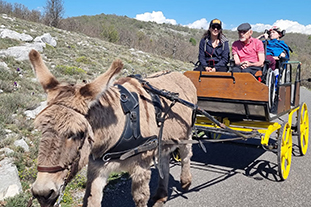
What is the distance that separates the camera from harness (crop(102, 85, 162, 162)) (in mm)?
2792

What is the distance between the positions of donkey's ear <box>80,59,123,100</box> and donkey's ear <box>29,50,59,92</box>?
0.38 meters

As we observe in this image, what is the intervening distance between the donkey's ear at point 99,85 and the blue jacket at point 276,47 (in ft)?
18.5

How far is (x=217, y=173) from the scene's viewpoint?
5.38m

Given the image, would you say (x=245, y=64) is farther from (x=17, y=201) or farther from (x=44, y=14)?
(x=44, y=14)

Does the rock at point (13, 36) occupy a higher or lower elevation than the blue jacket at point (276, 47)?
higher

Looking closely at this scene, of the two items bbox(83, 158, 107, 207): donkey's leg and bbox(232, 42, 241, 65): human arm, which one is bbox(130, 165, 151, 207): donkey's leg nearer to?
bbox(83, 158, 107, 207): donkey's leg

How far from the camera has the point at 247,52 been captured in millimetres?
5758

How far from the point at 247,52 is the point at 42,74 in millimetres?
4491

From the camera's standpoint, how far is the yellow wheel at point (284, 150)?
4.75 metres

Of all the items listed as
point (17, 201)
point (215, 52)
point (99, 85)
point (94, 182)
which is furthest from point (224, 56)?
point (17, 201)

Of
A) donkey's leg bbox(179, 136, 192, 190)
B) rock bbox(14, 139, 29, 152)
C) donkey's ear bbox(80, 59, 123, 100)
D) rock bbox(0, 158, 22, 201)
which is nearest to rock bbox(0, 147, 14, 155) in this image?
rock bbox(14, 139, 29, 152)

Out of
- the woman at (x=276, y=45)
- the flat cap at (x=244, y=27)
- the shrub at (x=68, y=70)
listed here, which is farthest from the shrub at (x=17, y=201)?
the shrub at (x=68, y=70)

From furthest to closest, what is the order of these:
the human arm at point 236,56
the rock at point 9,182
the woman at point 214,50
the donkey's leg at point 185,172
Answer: the human arm at point 236,56 < the woman at point 214,50 < the donkey's leg at point 185,172 < the rock at point 9,182

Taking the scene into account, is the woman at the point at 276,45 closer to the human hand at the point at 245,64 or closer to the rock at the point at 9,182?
the human hand at the point at 245,64
